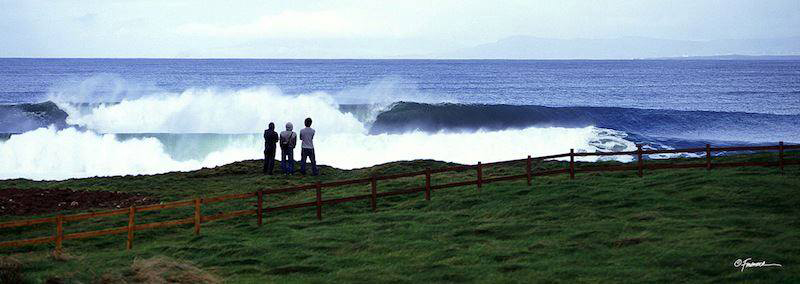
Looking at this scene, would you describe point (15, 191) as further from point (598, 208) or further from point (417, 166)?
point (598, 208)

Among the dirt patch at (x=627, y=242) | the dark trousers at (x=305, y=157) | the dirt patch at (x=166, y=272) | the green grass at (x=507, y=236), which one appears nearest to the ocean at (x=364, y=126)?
the dark trousers at (x=305, y=157)

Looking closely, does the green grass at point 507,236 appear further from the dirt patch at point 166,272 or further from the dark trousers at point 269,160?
the dark trousers at point 269,160

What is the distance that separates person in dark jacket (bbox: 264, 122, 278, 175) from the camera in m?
23.8

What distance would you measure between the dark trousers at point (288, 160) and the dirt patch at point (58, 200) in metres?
4.24

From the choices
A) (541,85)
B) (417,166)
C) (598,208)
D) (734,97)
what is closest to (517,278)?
(598,208)

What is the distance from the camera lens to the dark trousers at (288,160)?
23808 millimetres

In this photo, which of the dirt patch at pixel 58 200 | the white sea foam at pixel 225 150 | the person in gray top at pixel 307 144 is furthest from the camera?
the white sea foam at pixel 225 150

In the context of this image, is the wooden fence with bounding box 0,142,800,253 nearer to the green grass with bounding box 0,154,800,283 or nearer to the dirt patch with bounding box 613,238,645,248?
the green grass with bounding box 0,154,800,283

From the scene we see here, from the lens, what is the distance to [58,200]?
2059 centimetres

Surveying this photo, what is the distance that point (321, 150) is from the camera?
1512 inches

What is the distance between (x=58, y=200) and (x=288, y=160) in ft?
21.2

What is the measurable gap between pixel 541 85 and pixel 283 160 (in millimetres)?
95358

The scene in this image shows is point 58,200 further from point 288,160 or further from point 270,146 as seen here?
point 288,160

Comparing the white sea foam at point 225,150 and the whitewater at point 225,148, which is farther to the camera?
the whitewater at point 225,148
